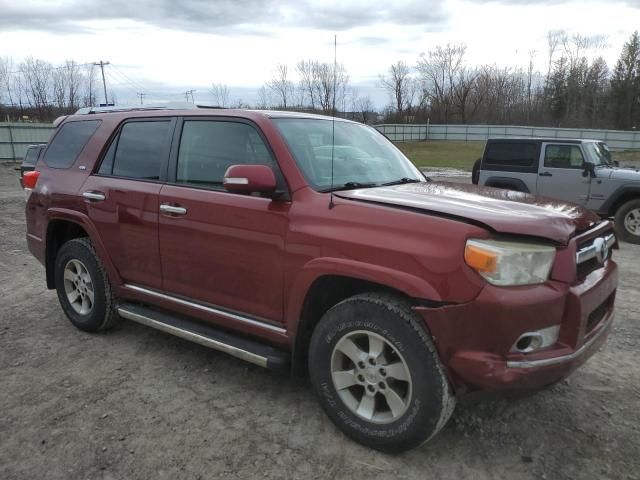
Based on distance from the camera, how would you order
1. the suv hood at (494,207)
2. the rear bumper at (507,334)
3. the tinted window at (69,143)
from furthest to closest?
the tinted window at (69,143)
the suv hood at (494,207)
the rear bumper at (507,334)

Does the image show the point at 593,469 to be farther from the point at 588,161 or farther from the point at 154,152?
the point at 588,161

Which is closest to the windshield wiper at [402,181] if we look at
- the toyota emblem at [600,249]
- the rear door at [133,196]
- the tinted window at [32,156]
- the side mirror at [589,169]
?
the toyota emblem at [600,249]

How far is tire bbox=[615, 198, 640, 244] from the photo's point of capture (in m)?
9.38

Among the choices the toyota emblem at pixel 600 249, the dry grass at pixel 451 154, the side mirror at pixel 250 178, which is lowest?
the dry grass at pixel 451 154

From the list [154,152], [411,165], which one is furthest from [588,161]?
[154,152]

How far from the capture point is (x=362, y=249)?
108 inches

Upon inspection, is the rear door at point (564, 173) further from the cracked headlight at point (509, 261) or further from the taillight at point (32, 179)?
the taillight at point (32, 179)

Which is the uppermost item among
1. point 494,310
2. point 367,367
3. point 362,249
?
point 362,249

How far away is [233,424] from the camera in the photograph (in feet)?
10.3

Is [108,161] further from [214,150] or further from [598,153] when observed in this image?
[598,153]

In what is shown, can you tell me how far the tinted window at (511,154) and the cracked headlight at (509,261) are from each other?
902 centimetres

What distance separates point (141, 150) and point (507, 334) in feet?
9.92

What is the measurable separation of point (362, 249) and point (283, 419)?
4.05 ft

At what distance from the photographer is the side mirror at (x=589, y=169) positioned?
32.5 feet
